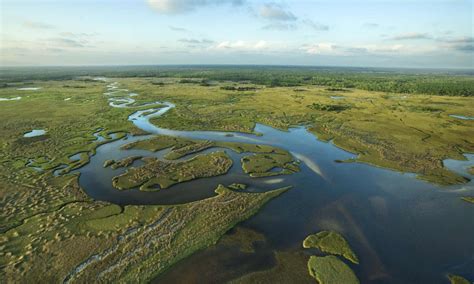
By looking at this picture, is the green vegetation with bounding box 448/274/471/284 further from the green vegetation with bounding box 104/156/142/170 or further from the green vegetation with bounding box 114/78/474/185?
the green vegetation with bounding box 104/156/142/170

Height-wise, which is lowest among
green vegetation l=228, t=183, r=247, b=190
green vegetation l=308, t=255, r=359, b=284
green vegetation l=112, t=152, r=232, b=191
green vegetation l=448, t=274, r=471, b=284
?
Result: green vegetation l=448, t=274, r=471, b=284

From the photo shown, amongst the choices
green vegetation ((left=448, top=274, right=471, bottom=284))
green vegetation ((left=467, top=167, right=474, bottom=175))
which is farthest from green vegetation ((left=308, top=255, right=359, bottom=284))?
green vegetation ((left=467, top=167, right=474, bottom=175))

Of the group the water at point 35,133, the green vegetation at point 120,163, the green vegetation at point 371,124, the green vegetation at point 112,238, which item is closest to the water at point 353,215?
the green vegetation at point 120,163

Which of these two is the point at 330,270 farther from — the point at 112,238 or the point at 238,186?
the point at 112,238

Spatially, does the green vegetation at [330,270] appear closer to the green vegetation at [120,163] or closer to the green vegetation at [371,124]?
the green vegetation at [371,124]

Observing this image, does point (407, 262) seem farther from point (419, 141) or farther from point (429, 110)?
point (429, 110)

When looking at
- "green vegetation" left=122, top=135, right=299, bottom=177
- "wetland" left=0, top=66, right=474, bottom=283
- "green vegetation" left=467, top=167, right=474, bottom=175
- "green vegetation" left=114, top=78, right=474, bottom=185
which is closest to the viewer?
"wetland" left=0, top=66, right=474, bottom=283
